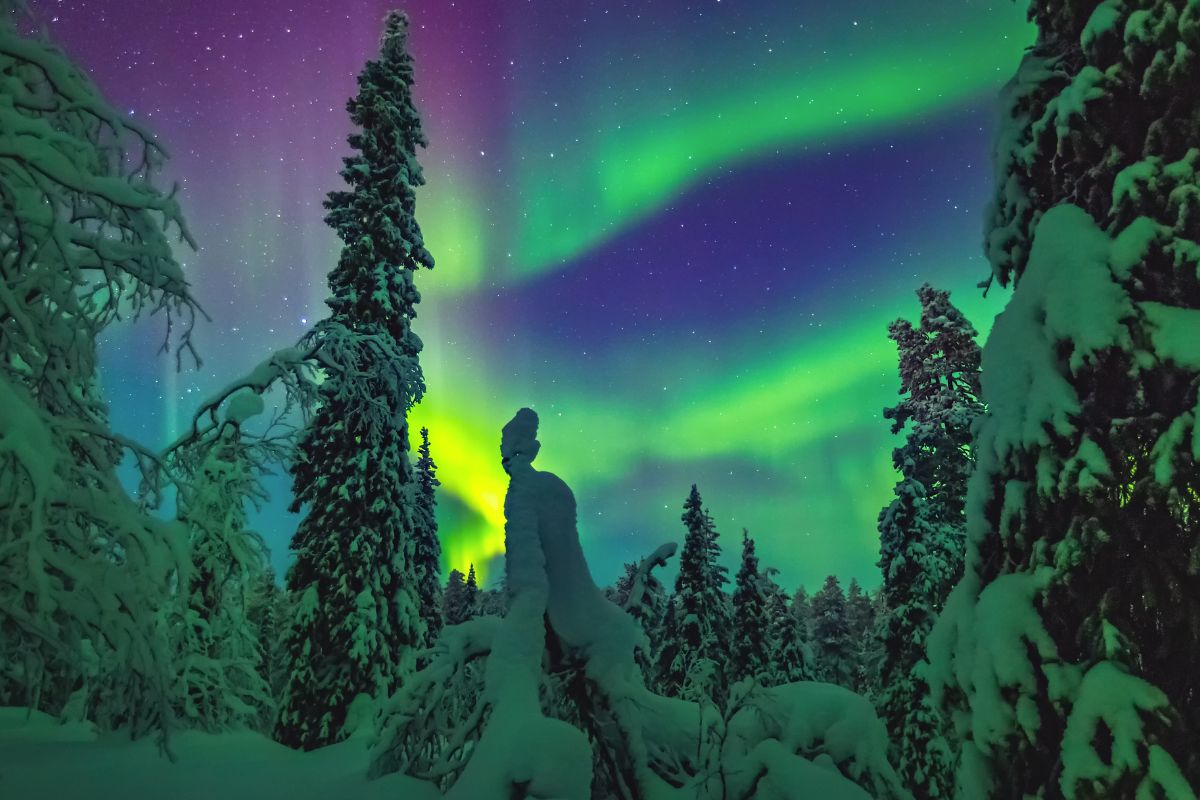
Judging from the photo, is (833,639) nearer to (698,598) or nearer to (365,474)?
(698,598)

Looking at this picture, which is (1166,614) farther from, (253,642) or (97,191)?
(253,642)

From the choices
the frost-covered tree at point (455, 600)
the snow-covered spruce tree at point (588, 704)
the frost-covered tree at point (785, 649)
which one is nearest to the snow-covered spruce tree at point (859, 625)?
the frost-covered tree at point (785, 649)

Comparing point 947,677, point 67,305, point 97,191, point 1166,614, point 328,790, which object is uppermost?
point 97,191

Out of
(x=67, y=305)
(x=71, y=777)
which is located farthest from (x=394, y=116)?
(x=71, y=777)

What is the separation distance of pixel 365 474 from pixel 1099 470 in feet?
41.2

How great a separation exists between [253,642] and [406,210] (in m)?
12.0

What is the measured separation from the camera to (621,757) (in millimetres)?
5773

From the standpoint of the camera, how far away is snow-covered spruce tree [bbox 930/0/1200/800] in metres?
3.94

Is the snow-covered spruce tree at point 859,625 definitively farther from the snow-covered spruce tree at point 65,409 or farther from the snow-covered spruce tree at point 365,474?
the snow-covered spruce tree at point 65,409

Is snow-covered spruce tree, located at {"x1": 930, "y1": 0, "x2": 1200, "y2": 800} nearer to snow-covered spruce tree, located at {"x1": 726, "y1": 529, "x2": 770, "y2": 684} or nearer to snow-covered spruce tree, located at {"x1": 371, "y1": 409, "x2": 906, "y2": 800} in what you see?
snow-covered spruce tree, located at {"x1": 371, "y1": 409, "x2": 906, "y2": 800}

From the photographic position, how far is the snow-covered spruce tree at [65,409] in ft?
12.0

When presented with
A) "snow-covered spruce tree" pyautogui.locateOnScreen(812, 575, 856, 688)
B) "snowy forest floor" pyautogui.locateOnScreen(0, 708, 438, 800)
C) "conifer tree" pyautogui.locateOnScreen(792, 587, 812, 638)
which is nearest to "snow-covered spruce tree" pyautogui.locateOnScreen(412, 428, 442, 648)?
"snowy forest floor" pyautogui.locateOnScreen(0, 708, 438, 800)

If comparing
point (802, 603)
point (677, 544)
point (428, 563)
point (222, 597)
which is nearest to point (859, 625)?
point (802, 603)

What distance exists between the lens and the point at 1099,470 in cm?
416
